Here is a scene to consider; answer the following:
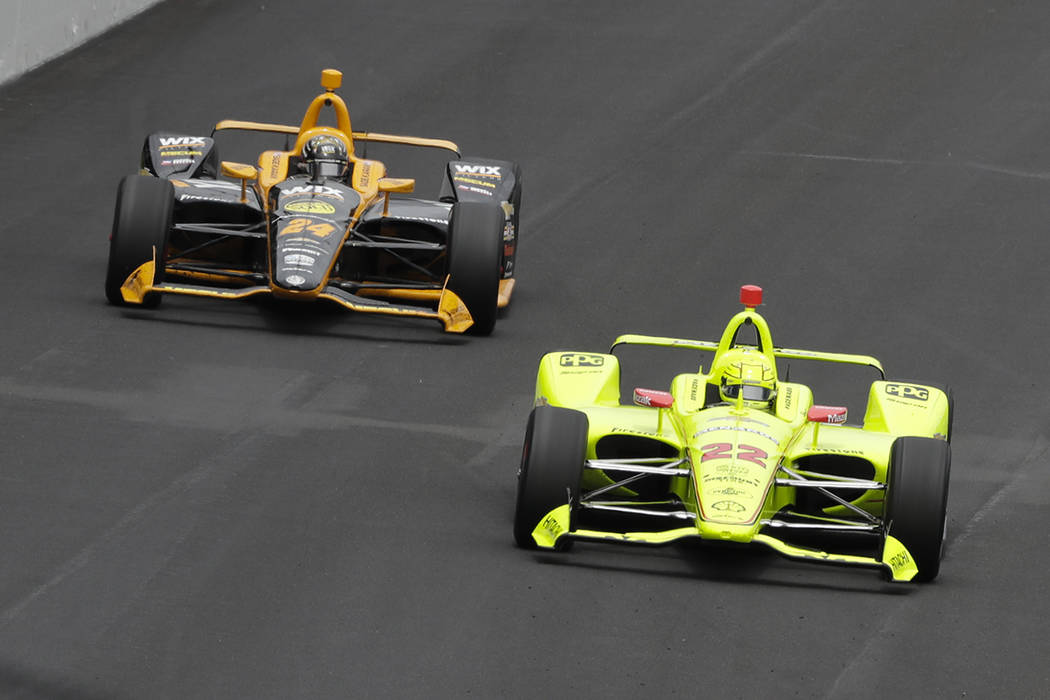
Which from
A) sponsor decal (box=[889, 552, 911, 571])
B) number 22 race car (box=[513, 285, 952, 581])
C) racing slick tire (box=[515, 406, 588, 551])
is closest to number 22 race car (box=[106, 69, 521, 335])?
number 22 race car (box=[513, 285, 952, 581])

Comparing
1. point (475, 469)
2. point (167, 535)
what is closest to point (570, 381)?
point (475, 469)

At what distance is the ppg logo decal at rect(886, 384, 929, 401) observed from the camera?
14297 millimetres

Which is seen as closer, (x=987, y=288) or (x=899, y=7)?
(x=987, y=288)

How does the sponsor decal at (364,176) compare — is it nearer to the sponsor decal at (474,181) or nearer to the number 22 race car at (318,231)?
the number 22 race car at (318,231)

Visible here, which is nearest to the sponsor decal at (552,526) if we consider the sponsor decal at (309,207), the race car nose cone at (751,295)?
the race car nose cone at (751,295)

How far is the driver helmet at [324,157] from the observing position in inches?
773

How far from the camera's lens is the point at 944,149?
2605cm

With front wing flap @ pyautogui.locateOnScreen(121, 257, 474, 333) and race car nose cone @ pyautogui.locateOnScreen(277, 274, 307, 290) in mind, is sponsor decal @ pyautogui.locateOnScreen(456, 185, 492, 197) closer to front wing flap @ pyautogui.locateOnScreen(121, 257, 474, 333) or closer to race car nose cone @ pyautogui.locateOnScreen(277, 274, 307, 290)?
front wing flap @ pyautogui.locateOnScreen(121, 257, 474, 333)

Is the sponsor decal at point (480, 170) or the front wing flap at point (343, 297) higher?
the sponsor decal at point (480, 170)

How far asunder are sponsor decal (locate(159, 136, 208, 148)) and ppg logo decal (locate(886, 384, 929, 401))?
8.67 metres

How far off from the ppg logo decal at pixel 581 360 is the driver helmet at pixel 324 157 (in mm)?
5729

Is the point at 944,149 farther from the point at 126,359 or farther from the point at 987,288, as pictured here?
the point at 126,359

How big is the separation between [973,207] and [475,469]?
1082 centimetres

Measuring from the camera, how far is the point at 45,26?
2806 cm
